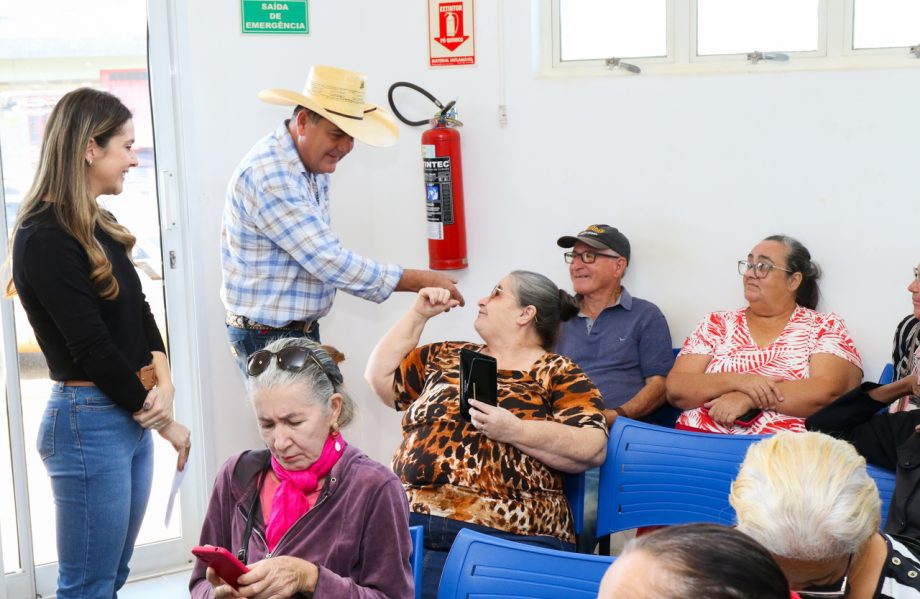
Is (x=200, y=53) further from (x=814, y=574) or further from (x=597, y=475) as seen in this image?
(x=814, y=574)

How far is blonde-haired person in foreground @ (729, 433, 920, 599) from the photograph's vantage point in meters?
1.61

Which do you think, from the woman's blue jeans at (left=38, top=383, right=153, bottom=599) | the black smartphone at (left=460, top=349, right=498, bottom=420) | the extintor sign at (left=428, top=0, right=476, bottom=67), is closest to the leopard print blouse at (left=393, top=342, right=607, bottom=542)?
the black smartphone at (left=460, top=349, right=498, bottom=420)

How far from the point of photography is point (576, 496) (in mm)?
2943

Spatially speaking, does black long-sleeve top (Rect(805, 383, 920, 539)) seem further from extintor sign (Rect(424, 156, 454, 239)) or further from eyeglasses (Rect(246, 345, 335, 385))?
extintor sign (Rect(424, 156, 454, 239))

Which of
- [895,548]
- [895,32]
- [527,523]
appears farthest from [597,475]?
[895,32]

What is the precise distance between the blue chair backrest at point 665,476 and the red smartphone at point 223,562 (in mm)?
1275

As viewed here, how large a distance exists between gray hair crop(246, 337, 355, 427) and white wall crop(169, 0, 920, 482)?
1902mm

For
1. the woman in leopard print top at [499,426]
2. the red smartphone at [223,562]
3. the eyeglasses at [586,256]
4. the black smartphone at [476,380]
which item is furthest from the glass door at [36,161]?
the red smartphone at [223,562]

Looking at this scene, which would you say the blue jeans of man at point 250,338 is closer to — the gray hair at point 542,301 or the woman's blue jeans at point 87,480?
the woman's blue jeans at point 87,480

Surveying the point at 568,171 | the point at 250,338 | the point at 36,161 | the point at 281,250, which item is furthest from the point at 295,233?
the point at 568,171

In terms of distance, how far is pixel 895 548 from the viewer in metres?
1.74

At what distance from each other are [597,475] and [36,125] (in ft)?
8.14

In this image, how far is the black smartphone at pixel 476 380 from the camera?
8.78 ft

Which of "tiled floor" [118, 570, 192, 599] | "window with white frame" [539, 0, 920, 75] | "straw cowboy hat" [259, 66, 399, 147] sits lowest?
"tiled floor" [118, 570, 192, 599]
